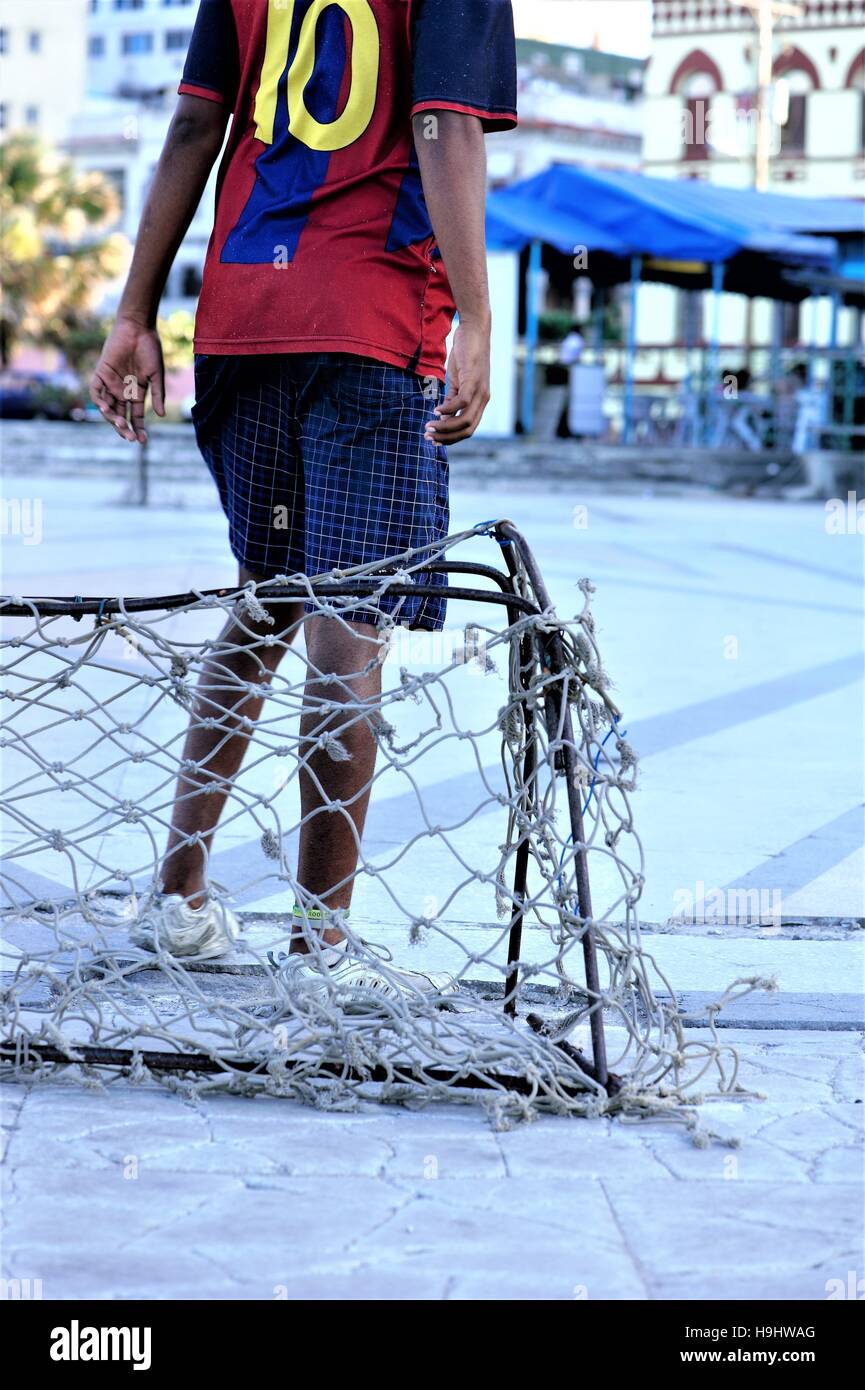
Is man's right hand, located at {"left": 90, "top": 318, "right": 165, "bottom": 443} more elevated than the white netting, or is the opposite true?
man's right hand, located at {"left": 90, "top": 318, "right": 165, "bottom": 443}

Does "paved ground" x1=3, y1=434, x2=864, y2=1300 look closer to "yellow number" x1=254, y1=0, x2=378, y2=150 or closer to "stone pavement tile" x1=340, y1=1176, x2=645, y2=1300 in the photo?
"stone pavement tile" x1=340, y1=1176, x2=645, y2=1300

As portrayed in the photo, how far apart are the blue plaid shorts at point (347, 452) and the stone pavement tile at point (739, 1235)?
0.89 m

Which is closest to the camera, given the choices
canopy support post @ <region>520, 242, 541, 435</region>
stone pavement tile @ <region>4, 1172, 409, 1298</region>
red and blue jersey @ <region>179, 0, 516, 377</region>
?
stone pavement tile @ <region>4, 1172, 409, 1298</region>

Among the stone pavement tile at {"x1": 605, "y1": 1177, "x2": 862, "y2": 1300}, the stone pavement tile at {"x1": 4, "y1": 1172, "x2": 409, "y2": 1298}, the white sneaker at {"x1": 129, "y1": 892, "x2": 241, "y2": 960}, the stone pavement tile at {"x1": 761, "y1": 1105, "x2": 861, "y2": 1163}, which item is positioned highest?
the white sneaker at {"x1": 129, "y1": 892, "x2": 241, "y2": 960}

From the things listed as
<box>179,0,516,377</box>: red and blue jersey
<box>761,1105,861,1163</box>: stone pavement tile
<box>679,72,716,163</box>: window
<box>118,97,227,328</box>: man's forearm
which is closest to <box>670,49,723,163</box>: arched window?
<box>679,72,716,163</box>: window

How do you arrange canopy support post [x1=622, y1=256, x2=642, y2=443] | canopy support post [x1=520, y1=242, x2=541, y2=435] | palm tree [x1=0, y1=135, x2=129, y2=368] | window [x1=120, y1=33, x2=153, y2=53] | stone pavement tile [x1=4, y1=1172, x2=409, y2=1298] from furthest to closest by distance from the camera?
window [x1=120, y1=33, x2=153, y2=53]
palm tree [x1=0, y1=135, x2=129, y2=368]
canopy support post [x1=520, y1=242, x2=541, y2=435]
canopy support post [x1=622, y1=256, x2=642, y2=443]
stone pavement tile [x1=4, y1=1172, x2=409, y2=1298]

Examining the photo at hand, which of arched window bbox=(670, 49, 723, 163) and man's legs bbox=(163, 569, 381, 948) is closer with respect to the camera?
man's legs bbox=(163, 569, 381, 948)

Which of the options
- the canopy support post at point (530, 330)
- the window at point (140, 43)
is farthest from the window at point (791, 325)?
the window at point (140, 43)

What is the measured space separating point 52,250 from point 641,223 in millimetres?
23866

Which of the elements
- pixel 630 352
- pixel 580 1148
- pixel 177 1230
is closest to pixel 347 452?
pixel 580 1148

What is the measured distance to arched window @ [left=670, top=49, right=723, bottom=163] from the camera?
39281 mm

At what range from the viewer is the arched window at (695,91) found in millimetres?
39281

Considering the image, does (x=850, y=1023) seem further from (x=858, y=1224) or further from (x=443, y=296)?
(x=443, y=296)

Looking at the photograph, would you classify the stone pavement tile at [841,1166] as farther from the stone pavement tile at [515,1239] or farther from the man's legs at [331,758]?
the man's legs at [331,758]
